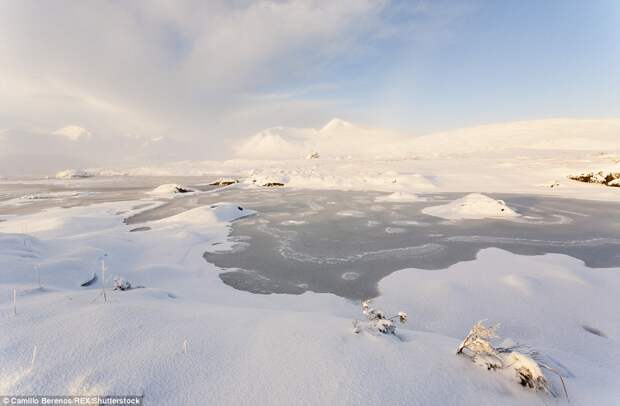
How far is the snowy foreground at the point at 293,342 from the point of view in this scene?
4.65 ft

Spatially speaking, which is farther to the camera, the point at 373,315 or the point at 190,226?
the point at 190,226

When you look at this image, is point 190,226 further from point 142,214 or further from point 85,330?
point 85,330

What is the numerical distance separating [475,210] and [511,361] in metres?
8.35

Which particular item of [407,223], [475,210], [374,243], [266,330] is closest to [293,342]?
[266,330]

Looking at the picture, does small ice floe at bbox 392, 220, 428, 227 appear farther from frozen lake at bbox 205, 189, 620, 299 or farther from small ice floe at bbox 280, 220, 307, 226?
small ice floe at bbox 280, 220, 307, 226

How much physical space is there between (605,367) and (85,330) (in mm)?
3966

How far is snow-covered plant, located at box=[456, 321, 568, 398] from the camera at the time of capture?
165 cm

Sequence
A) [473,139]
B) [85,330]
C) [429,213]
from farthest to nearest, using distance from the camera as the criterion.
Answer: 1. [473,139]
2. [429,213]
3. [85,330]

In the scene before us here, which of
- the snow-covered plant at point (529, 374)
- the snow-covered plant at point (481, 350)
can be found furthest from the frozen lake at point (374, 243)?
the snow-covered plant at point (529, 374)

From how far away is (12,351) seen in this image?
152cm

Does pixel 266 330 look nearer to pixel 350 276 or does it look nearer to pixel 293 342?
pixel 293 342

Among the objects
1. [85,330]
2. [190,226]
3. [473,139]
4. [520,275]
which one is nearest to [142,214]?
[190,226]

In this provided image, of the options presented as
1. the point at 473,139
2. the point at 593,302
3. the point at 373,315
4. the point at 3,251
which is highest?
the point at 473,139

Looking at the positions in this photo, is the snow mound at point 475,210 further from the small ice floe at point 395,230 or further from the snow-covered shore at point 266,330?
the snow-covered shore at point 266,330
